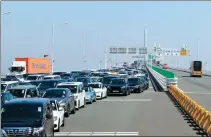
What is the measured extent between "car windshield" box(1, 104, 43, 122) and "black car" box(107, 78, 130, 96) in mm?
27391

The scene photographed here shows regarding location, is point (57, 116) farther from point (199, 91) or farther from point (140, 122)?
point (199, 91)

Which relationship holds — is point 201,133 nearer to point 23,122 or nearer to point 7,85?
point 23,122

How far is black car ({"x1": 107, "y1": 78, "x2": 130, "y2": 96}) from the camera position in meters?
42.5

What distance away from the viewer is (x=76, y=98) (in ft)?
89.9

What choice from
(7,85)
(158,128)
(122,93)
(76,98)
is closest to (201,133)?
(158,128)

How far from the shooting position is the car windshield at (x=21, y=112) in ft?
48.4

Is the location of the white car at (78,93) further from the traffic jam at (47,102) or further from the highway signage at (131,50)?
the highway signage at (131,50)

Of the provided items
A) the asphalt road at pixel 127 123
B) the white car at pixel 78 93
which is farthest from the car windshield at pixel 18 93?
the asphalt road at pixel 127 123

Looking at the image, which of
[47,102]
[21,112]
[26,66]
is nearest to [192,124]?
[47,102]

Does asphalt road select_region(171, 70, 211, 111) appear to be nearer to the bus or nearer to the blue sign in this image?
the blue sign

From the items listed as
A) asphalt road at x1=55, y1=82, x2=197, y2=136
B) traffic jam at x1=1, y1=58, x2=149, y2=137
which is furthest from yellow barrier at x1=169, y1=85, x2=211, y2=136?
traffic jam at x1=1, y1=58, x2=149, y2=137

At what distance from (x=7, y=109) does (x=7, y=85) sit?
17.3 meters

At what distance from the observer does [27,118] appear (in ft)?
48.4

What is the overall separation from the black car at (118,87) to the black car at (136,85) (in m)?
3.03
